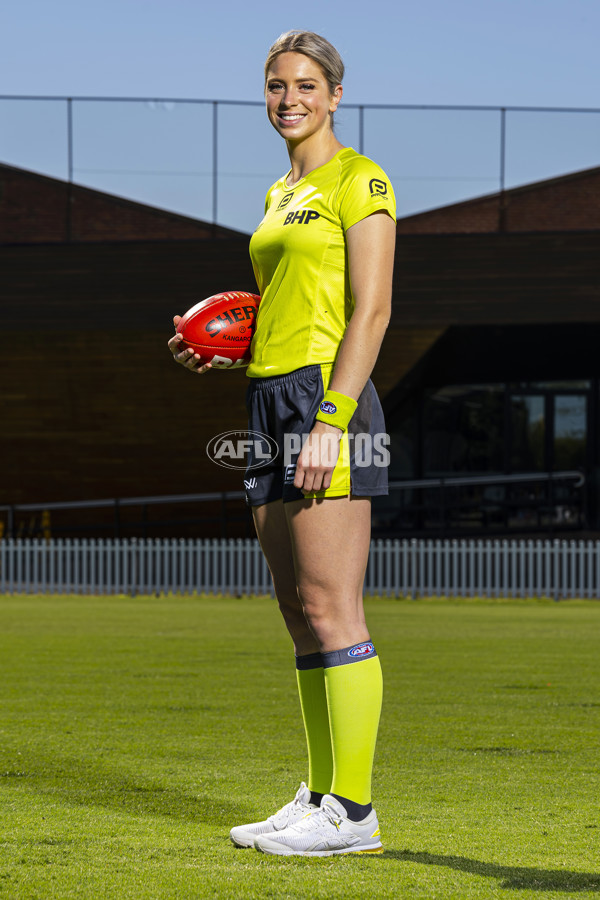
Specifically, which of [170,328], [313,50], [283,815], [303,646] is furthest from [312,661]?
[170,328]

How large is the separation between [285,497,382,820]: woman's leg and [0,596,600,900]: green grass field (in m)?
0.23

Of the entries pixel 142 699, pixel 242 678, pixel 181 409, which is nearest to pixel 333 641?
pixel 142 699

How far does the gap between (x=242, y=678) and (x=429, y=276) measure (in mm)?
12831

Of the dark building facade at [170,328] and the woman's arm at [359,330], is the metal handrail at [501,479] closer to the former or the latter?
the dark building facade at [170,328]

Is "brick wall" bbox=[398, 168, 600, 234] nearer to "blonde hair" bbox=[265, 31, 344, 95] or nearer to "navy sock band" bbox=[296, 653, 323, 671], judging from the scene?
"blonde hair" bbox=[265, 31, 344, 95]

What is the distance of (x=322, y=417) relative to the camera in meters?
2.95

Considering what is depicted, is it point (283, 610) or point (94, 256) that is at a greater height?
point (94, 256)

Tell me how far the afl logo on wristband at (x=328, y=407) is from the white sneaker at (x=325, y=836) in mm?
1030

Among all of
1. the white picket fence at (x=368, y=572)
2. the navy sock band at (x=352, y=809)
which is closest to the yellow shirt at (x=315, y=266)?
the navy sock band at (x=352, y=809)

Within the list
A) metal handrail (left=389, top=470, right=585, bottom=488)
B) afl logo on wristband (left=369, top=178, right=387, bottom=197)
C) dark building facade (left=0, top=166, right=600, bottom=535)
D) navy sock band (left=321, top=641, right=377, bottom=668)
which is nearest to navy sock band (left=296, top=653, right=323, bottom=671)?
navy sock band (left=321, top=641, right=377, bottom=668)

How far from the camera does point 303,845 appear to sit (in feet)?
9.50

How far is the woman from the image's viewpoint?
2949 millimetres

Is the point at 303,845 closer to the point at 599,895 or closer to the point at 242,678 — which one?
the point at 599,895

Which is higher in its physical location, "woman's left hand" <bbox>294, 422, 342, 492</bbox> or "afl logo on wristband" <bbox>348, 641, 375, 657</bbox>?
"woman's left hand" <bbox>294, 422, 342, 492</bbox>
